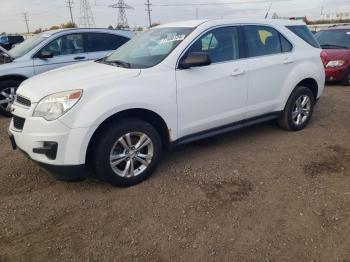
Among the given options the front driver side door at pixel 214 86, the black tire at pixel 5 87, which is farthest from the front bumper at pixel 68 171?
the black tire at pixel 5 87

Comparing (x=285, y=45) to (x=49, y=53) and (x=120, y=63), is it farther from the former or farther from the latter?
(x=49, y=53)

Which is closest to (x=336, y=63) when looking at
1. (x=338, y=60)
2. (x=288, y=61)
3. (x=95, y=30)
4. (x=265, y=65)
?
(x=338, y=60)

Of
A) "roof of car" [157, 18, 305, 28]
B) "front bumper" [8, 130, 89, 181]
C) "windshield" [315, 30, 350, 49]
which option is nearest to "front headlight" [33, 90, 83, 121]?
"front bumper" [8, 130, 89, 181]

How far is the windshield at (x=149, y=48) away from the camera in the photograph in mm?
3709

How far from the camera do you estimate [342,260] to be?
2.45m

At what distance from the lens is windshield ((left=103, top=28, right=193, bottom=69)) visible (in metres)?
3.71

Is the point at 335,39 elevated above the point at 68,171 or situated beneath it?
elevated above

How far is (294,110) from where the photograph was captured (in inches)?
200

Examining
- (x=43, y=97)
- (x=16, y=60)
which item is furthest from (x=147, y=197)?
(x=16, y=60)

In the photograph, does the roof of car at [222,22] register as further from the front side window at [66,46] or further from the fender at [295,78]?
the front side window at [66,46]

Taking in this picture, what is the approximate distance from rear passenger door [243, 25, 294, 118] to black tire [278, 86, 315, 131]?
1.05ft

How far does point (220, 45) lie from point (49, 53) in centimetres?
403

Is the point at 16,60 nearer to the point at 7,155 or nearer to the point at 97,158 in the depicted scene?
the point at 7,155

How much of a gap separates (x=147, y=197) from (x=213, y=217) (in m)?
0.74
